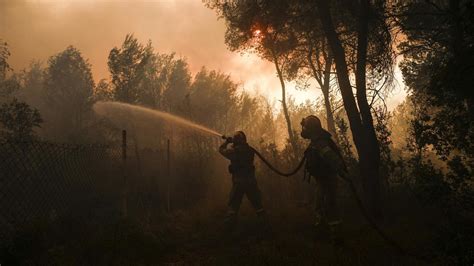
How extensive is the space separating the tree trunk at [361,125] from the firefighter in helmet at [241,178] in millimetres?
2660

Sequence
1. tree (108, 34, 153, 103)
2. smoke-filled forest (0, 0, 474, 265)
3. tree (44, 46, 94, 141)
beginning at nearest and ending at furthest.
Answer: smoke-filled forest (0, 0, 474, 265) → tree (108, 34, 153, 103) → tree (44, 46, 94, 141)

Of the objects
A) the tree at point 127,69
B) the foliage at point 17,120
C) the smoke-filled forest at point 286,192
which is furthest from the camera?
the tree at point 127,69

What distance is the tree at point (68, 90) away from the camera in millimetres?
37125

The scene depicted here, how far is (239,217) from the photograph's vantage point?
28.4ft

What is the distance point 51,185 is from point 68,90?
34837mm

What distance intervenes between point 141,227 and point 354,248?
4.18 meters

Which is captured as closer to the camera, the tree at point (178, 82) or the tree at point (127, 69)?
the tree at point (127, 69)

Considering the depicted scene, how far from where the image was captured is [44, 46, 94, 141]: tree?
37.1 meters

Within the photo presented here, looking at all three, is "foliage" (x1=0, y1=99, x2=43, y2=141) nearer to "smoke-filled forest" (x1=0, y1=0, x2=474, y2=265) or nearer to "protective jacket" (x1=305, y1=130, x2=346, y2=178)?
"smoke-filled forest" (x1=0, y1=0, x2=474, y2=265)

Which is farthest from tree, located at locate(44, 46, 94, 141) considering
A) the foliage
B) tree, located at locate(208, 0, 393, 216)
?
tree, located at locate(208, 0, 393, 216)

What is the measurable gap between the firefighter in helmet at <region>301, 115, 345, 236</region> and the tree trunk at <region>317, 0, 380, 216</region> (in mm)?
1623

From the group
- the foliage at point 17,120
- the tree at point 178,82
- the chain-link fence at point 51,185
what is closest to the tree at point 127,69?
the tree at point 178,82

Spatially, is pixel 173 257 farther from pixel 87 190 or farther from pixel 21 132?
pixel 21 132

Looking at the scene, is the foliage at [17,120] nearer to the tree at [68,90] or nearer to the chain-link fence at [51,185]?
the chain-link fence at [51,185]
